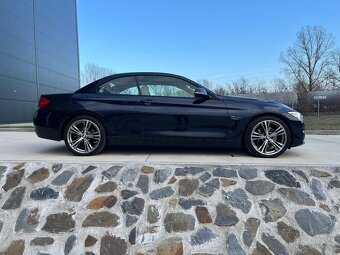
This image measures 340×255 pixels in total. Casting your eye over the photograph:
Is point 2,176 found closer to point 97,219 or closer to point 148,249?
point 97,219

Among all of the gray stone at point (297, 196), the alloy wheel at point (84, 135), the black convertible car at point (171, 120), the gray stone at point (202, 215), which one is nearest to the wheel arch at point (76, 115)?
the black convertible car at point (171, 120)

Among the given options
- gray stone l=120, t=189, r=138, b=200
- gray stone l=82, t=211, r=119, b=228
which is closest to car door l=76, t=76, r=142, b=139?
gray stone l=120, t=189, r=138, b=200

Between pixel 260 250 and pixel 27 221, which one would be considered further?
pixel 27 221

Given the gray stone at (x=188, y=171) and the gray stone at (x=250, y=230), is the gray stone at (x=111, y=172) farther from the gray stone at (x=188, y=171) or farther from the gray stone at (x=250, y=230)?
the gray stone at (x=250, y=230)

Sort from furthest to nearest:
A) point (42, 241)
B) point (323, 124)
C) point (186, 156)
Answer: point (323, 124) → point (186, 156) → point (42, 241)

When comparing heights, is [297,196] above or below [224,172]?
below

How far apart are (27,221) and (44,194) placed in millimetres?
382

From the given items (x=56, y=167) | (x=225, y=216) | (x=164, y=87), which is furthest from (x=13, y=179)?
(x=225, y=216)

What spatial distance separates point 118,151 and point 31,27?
2479 centimetres

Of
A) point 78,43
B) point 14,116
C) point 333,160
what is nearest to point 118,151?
point 333,160

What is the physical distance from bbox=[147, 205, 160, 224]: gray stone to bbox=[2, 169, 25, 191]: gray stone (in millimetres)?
1791

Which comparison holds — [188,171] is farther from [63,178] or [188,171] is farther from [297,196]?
[63,178]

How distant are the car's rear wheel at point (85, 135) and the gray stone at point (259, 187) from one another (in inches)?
93.8

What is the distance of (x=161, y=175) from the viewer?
4484mm
